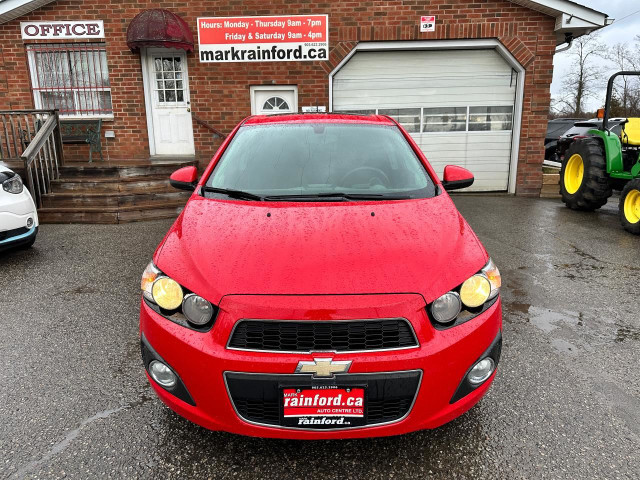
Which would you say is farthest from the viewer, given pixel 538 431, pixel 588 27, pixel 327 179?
pixel 588 27

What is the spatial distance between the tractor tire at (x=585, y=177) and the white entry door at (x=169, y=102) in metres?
7.43

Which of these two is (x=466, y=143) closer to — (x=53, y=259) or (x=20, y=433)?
(x=53, y=259)

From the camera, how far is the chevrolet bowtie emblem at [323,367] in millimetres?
1642

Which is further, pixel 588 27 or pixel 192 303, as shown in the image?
pixel 588 27

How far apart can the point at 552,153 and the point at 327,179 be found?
1474 centimetres

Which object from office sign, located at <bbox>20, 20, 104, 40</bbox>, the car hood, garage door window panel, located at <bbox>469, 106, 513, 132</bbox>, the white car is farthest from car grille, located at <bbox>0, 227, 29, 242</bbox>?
garage door window panel, located at <bbox>469, 106, 513, 132</bbox>

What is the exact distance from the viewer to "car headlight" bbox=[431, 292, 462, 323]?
1758mm

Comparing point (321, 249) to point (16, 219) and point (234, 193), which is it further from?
point (16, 219)

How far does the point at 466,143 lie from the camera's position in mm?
9375

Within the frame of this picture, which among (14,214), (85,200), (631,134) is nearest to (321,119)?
(14,214)

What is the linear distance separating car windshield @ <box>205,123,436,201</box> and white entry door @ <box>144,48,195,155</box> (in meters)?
6.73

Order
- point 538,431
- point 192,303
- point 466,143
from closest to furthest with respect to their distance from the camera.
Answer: point 192,303 → point 538,431 → point 466,143

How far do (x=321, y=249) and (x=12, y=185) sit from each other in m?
4.41

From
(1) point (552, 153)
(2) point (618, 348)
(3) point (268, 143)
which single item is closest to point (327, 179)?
(3) point (268, 143)
